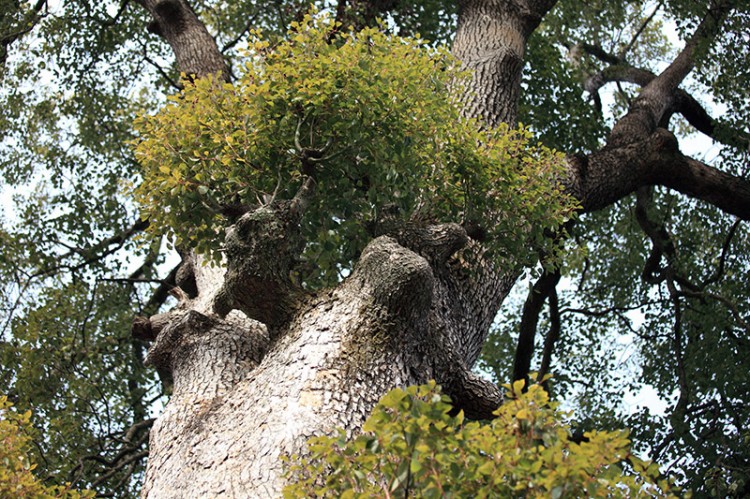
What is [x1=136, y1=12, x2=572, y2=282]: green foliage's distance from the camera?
6.59m

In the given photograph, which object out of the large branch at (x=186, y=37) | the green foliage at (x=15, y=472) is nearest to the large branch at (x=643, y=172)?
the large branch at (x=186, y=37)

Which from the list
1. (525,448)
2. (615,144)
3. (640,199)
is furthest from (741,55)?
(525,448)

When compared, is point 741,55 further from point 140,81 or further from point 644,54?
point 140,81

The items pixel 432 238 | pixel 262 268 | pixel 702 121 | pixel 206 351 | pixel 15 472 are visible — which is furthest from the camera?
pixel 702 121

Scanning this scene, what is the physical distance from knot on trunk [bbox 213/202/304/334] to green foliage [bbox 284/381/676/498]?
2.67m

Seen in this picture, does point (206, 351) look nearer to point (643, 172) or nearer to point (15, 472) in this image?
point (15, 472)

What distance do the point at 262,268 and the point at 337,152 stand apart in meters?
1.11

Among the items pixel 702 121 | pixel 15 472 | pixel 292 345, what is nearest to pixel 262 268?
pixel 292 345

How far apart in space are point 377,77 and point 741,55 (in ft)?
25.9

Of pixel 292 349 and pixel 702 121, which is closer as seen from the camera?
pixel 292 349

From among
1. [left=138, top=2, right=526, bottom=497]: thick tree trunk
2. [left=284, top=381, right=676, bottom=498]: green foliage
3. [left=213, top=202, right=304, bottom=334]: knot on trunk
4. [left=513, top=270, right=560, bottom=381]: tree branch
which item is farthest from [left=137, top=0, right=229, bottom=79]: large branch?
[left=284, top=381, right=676, bottom=498]: green foliage

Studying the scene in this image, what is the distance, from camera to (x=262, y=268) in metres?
6.14

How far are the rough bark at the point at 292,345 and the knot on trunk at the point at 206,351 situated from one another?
11 mm

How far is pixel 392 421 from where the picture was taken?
11.2 feet
